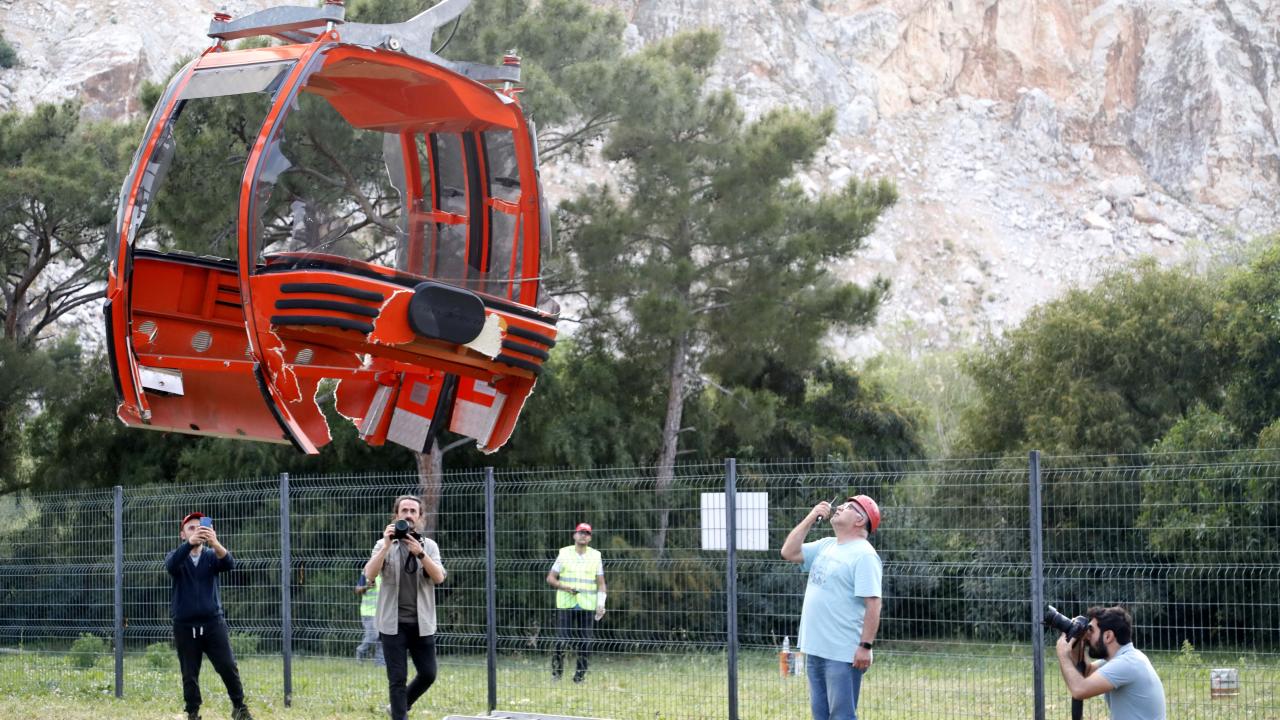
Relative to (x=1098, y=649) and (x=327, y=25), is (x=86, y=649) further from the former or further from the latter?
(x=1098, y=649)

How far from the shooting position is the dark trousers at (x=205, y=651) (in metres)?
9.30

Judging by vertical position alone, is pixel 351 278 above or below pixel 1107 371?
below

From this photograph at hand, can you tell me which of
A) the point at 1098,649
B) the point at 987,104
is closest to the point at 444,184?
the point at 1098,649

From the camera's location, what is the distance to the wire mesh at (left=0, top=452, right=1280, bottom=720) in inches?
354

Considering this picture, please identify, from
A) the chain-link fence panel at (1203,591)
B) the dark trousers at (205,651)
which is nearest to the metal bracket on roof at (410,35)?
the dark trousers at (205,651)

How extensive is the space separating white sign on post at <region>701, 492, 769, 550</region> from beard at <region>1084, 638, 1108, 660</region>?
11.5ft

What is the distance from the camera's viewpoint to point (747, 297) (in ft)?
77.4

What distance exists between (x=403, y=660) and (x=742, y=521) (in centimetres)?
253

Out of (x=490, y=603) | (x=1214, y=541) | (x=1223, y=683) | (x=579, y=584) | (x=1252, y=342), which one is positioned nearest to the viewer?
(x=1223, y=683)

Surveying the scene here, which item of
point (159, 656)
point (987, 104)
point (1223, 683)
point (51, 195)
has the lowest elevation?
point (159, 656)

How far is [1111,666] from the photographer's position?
6.07m

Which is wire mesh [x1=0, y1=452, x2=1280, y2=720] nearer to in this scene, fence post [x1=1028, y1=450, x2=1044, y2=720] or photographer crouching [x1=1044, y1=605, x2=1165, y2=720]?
fence post [x1=1028, y1=450, x2=1044, y2=720]

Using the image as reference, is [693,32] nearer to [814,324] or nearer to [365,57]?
[814,324]

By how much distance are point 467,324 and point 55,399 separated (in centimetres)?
1930
